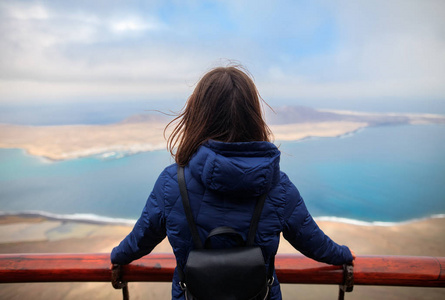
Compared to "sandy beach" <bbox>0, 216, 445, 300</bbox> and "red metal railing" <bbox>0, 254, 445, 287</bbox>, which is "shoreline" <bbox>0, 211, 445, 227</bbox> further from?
"red metal railing" <bbox>0, 254, 445, 287</bbox>

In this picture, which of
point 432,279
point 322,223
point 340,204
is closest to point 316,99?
point 340,204

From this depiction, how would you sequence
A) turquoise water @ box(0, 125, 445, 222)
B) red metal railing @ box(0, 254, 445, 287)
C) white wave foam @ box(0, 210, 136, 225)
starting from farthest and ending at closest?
turquoise water @ box(0, 125, 445, 222) → white wave foam @ box(0, 210, 136, 225) → red metal railing @ box(0, 254, 445, 287)

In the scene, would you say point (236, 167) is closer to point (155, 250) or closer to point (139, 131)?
point (155, 250)

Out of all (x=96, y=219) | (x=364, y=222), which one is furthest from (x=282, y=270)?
(x=96, y=219)

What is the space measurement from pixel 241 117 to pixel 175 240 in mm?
294

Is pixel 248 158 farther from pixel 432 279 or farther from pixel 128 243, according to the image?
pixel 432 279

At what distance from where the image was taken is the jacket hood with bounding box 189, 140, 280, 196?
48 cm

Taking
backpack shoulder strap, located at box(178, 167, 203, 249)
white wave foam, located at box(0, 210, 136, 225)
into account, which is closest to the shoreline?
white wave foam, located at box(0, 210, 136, 225)

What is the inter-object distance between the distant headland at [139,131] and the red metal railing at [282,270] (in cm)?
242

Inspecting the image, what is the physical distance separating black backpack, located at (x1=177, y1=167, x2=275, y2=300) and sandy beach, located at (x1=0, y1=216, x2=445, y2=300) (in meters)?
1.60

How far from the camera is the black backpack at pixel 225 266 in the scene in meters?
0.52

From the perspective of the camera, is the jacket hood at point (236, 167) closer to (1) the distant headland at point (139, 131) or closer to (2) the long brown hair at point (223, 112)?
(2) the long brown hair at point (223, 112)

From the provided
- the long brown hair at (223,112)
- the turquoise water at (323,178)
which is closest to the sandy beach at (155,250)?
the turquoise water at (323,178)

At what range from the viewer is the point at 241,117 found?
554mm
